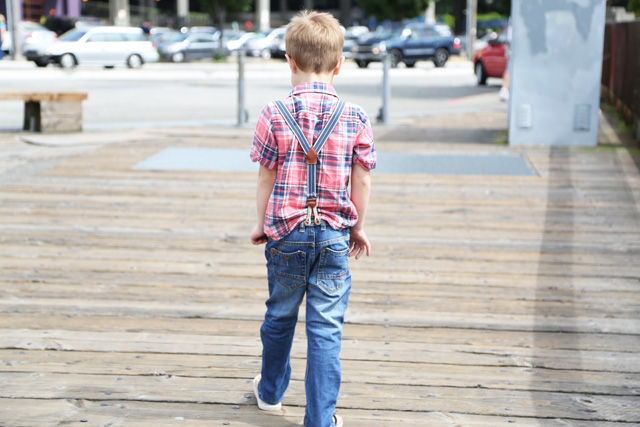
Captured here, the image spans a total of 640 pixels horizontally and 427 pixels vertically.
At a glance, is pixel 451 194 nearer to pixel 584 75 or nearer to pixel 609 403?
pixel 584 75

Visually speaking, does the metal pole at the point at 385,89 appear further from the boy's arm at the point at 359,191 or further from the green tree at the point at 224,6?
the green tree at the point at 224,6

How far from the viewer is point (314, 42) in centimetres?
283

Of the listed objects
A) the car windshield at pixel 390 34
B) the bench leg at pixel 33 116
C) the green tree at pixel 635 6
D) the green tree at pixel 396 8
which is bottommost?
the bench leg at pixel 33 116

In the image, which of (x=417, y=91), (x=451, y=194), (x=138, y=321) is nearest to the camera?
(x=138, y=321)

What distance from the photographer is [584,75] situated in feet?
31.3

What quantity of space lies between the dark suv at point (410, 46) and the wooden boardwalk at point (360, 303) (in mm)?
26236

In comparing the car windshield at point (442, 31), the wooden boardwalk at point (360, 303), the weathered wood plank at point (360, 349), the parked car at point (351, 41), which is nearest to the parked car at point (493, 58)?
the car windshield at point (442, 31)

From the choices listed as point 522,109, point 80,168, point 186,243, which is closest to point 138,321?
point 186,243

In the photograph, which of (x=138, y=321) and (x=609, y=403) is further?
(x=138, y=321)

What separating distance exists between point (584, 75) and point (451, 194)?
3265 millimetres

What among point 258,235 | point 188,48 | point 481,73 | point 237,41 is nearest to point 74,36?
point 188,48

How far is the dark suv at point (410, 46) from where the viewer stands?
1319 inches

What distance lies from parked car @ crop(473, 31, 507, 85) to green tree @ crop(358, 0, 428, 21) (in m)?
32.6

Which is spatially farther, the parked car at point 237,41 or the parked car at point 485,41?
the parked car at point 237,41
